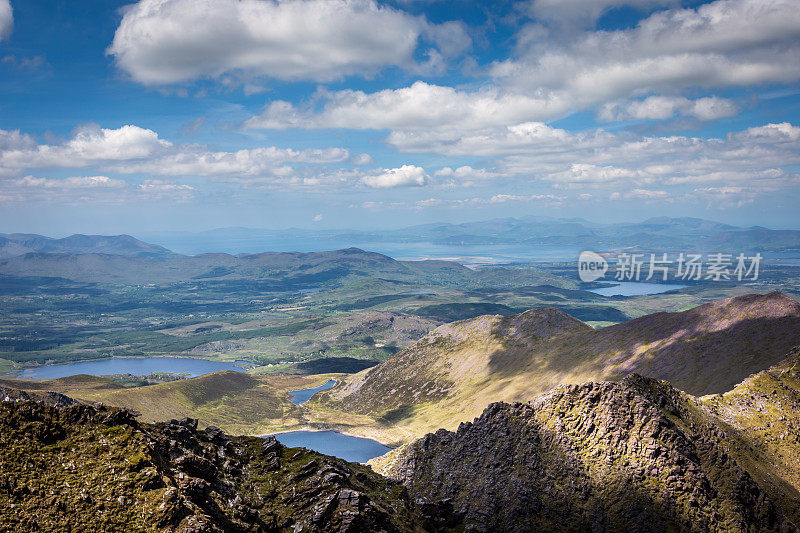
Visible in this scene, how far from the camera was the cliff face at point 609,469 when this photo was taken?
215ft

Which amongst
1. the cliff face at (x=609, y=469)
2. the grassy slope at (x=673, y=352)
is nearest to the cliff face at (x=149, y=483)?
the cliff face at (x=609, y=469)

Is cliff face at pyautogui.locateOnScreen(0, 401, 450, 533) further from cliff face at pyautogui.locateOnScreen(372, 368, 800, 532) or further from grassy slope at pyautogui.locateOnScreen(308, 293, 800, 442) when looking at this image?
grassy slope at pyautogui.locateOnScreen(308, 293, 800, 442)

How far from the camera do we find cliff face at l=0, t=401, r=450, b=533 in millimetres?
41438

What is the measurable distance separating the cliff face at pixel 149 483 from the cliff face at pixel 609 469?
1799cm

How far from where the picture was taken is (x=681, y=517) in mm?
63500

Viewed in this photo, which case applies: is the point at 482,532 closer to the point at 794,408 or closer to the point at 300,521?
the point at 300,521

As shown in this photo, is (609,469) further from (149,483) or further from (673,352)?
(673,352)

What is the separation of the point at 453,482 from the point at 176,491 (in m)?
46.7

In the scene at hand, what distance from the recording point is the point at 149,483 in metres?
44.0

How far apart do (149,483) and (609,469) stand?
192ft

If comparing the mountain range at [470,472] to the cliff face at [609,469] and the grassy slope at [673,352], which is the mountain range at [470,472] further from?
the grassy slope at [673,352]

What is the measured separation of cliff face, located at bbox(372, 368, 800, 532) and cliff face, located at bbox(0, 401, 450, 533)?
18.0 metres

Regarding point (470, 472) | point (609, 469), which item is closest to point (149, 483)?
point (470, 472)

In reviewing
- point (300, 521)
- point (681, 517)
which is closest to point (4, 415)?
point (300, 521)
